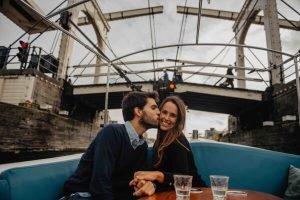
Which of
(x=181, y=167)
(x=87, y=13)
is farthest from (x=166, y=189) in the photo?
(x=87, y=13)

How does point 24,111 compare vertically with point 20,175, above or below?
above

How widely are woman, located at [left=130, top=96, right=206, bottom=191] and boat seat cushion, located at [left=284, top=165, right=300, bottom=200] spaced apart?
3.21 ft

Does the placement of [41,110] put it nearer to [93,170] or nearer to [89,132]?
[89,132]

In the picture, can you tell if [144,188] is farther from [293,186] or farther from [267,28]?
[267,28]

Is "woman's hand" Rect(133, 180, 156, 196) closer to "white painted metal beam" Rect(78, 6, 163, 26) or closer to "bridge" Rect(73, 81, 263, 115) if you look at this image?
"bridge" Rect(73, 81, 263, 115)

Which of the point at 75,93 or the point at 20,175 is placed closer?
the point at 20,175

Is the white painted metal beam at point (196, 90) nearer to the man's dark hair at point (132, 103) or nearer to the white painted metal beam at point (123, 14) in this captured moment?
the white painted metal beam at point (123, 14)

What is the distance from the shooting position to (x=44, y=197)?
4.38 ft

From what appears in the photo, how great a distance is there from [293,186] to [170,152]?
4.43 ft

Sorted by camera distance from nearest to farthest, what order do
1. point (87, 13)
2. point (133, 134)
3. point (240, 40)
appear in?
point (133, 134) < point (87, 13) < point (240, 40)

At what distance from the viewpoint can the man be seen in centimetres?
133

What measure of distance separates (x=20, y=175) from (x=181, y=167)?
0.97 m

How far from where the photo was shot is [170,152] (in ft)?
5.67

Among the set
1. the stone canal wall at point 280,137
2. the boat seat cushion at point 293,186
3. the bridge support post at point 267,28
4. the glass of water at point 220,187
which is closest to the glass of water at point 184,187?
the glass of water at point 220,187
